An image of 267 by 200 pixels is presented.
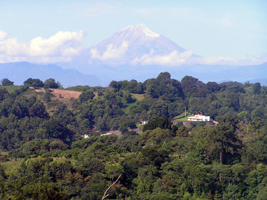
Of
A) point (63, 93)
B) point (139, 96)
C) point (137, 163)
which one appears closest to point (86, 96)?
point (63, 93)

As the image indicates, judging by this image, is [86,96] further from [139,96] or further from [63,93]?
[139,96]

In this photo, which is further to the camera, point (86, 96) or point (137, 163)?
point (86, 96)

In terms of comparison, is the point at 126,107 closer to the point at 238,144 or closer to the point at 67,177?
the point at 238,144

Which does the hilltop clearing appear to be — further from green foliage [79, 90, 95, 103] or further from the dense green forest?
the dense green forest

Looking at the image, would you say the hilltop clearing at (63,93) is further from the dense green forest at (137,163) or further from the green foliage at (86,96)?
the dense green forest at (137,163)

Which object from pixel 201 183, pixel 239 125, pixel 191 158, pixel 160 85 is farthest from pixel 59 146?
pixel 160 85

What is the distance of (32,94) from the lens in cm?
7325

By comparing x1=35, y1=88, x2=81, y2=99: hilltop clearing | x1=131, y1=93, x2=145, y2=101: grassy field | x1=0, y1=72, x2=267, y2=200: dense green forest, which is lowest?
x1=0, y1=72, x2=267, y2=200: dense green forest

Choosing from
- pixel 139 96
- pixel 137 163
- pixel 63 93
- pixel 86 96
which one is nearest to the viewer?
pixel 137 163

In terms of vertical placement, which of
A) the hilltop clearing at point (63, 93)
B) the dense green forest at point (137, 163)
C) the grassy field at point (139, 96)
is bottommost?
the dense green forest at point (137, 163)

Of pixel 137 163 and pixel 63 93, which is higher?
pixel 63 93

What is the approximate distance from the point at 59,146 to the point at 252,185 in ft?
63.9

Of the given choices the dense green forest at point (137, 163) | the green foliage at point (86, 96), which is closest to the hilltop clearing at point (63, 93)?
the green foliage at point (86, 96)

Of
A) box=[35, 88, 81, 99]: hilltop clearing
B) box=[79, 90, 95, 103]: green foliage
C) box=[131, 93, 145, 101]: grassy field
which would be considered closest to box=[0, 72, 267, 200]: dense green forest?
box=[79, 90, 95, 103]: green foliage
